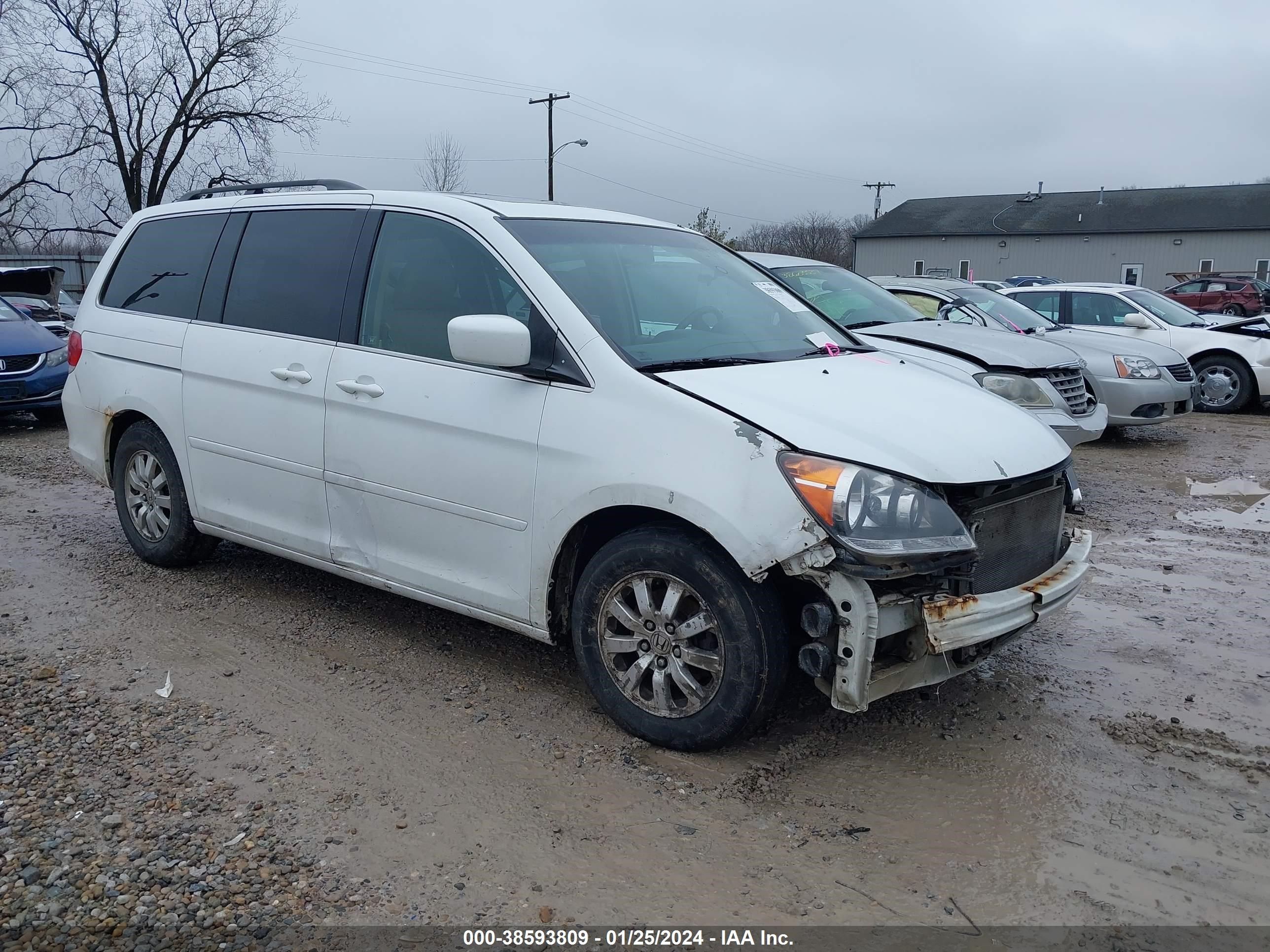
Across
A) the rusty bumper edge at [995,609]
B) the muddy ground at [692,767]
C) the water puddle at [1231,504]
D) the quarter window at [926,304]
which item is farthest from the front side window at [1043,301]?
the rusty bumper edge at [995,609]

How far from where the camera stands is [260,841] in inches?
117

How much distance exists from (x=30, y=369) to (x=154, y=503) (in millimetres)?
7171

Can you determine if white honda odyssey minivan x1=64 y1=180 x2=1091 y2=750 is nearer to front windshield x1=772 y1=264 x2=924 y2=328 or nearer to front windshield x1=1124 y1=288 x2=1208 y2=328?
front windshield x1=772 y1=264 x2=924 y2=328

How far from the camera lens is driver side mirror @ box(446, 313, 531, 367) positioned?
11.7 ft

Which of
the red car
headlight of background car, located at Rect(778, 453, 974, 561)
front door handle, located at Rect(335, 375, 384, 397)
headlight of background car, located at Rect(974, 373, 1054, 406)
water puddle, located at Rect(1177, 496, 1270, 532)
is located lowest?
water puddle, located at Rect(1177, 496, 1270, 532)

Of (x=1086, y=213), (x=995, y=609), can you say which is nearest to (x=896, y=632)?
(x=995, y=609)

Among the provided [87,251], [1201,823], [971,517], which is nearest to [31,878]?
[971,517]

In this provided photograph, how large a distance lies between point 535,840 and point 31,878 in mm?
1395

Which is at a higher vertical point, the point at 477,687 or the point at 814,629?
the point at 814,629

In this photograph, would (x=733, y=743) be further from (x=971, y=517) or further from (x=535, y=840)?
(x=971, y=517)

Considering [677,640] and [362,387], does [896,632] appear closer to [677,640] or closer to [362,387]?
[677,640]

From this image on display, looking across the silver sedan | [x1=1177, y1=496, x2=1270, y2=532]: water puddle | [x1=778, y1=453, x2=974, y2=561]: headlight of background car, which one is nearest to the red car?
the silver sedan

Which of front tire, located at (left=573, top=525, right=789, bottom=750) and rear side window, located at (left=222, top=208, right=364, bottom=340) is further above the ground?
rear side window, located at (left=222, top=208, right=364, bottom=340)

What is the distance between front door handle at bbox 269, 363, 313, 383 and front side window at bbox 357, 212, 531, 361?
310mm
